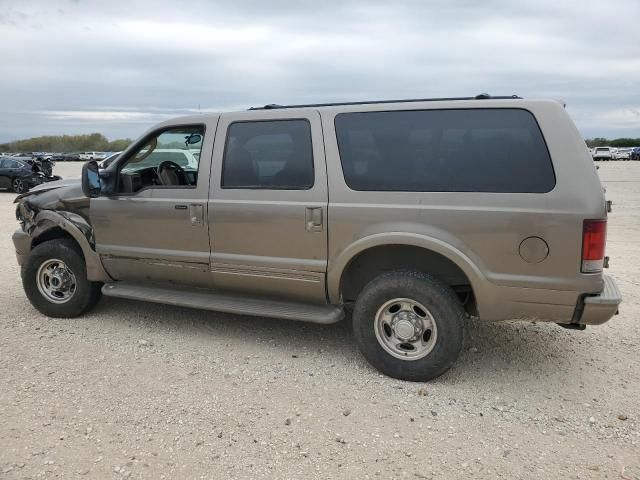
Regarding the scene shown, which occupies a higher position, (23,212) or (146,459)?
(23,212)

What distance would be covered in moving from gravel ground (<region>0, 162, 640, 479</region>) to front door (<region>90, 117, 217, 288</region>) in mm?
626

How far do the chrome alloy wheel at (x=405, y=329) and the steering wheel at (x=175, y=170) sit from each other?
2.43 meters

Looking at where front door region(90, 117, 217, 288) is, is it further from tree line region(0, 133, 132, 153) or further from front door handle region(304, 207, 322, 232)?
tree line region(0, 133, 132, 153)

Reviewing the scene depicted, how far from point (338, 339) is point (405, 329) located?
101 cm

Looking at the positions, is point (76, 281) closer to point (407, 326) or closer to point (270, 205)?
point (270, 205)

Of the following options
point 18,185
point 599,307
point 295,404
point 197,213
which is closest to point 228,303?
point 197,213

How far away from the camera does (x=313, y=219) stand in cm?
393

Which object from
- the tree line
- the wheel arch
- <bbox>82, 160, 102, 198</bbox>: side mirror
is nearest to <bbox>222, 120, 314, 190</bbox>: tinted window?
the wheel arch

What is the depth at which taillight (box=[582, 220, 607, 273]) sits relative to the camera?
3270 millimetres

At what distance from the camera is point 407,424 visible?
3275mm

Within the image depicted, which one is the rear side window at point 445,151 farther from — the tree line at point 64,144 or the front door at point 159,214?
the tree line at point 64,144

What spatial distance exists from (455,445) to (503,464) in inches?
11.3

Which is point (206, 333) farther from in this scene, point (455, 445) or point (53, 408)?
A: point (455, 445)

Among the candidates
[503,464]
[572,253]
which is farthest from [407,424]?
[572,253]
